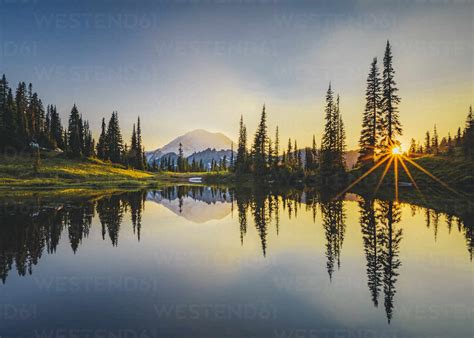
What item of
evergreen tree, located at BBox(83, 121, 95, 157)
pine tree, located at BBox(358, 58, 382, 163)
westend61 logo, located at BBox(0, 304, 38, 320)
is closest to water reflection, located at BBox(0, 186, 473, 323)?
westend61 logo, located at BBox(0, 304, 38, 320)

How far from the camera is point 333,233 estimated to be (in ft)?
54.0

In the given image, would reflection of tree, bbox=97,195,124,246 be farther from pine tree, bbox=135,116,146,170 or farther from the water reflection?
pine tree, bbox=135,116,146,170

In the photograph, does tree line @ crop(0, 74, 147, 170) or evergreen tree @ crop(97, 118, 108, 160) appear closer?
tree line @ crop(0, 74, 147, 170)

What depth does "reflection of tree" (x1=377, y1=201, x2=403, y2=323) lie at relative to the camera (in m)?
8.73

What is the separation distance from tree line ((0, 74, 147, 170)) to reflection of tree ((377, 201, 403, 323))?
82784 mm

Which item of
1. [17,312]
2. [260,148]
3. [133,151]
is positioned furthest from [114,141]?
[17,312]

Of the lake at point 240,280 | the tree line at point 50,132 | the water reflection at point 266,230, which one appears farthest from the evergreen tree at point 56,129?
the lake at point 240,280

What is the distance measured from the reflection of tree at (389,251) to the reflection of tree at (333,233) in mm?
1718

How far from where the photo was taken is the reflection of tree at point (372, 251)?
9305mm

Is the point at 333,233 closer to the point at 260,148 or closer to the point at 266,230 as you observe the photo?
the point at 266,230

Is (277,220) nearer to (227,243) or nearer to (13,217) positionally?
(227,243)

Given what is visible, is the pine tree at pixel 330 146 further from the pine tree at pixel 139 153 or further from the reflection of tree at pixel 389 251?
the pine tree at pixel 139 153

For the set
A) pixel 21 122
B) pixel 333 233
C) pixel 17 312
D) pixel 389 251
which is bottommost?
pixel 17 312

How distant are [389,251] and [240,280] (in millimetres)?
6994
